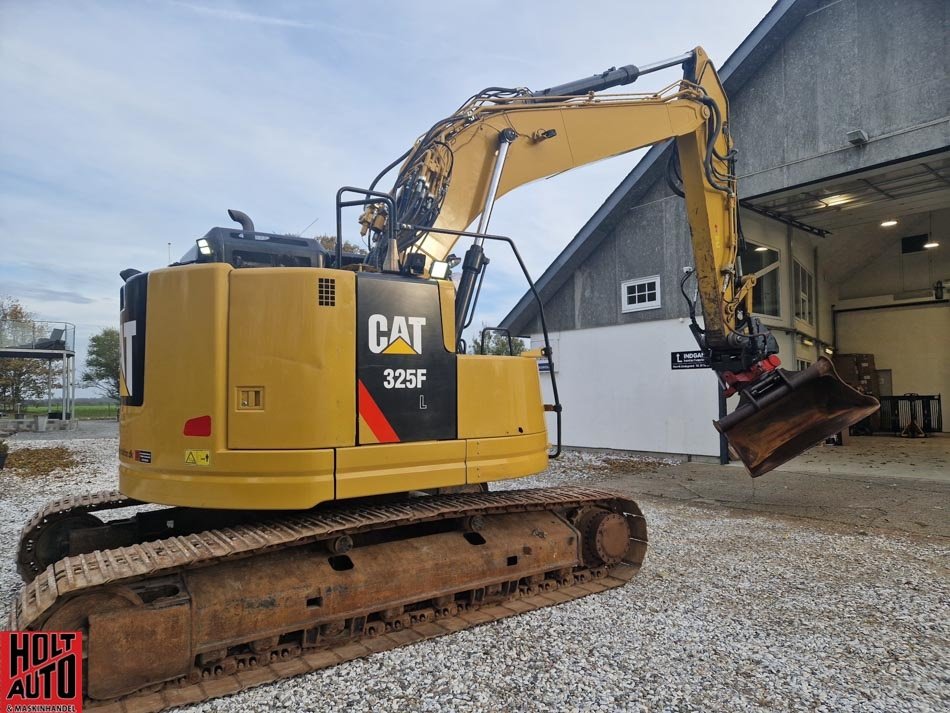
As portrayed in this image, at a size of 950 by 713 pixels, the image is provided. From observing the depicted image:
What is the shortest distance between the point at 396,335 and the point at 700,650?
278cm

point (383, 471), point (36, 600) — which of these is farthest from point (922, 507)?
point (36, 600)

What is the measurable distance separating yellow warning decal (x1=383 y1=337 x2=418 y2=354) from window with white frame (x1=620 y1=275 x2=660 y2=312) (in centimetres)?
998

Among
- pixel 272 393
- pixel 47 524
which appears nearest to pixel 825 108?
pixel 272 393

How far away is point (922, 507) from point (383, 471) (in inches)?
307

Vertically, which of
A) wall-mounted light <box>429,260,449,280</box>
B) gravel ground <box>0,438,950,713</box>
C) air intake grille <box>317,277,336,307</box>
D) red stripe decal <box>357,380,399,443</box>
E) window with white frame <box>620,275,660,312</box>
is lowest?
gravel ground <box>0,438,950,713</box>

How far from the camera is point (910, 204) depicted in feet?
45.7

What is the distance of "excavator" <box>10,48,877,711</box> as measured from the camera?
3.38m

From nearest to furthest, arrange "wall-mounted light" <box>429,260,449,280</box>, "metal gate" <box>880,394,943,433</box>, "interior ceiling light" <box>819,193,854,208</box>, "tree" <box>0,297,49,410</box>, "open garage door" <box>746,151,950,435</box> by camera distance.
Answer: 1. "wall-mounted light" <box>429,260,449,280</box>
2. "interior ceiling light" <box>819,193,854,208</box>
3. "open garage door" <box>746,151,950,435</box>
4. "metal gate" <box>880,394,943,433</box>
5. "tree" <box>0,297,49,410</box>

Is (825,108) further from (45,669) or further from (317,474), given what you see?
(45,669)

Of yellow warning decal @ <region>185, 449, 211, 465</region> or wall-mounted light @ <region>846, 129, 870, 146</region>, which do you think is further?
wall-mounted light @ <region>846, 129, 870, 146</region>

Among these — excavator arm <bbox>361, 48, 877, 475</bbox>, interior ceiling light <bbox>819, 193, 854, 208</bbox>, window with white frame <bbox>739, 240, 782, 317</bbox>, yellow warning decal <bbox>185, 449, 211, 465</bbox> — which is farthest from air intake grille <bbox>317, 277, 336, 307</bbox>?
interior ceiling light <bbox>819, 193, 854, 208</bbox>

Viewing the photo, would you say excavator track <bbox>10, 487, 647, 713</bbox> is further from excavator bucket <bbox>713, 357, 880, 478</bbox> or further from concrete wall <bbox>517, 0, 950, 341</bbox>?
concrete wall <bbox>517, 0, 950, 341</bbox>

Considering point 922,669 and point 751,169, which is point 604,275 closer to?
point 751,169

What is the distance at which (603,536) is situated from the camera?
5.14 meters
